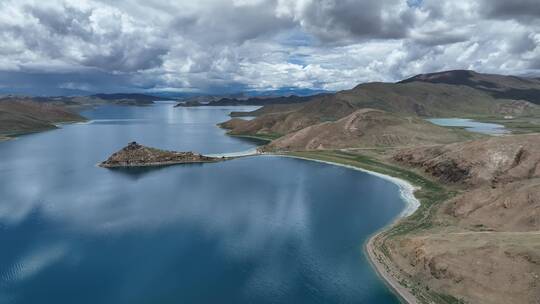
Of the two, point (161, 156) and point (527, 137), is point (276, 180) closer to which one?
point (161, 156)

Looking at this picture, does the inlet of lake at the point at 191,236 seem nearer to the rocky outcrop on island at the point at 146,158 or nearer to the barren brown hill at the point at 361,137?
the rocky outcrop on island at the point at 146,158

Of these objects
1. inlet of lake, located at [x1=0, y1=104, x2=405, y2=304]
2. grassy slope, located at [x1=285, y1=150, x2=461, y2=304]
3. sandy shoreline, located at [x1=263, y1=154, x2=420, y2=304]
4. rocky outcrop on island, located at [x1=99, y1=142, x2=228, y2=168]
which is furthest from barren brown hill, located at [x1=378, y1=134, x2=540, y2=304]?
rocky outcrop on island, located at [x1=99, y1=142, x2=228, y2=168]

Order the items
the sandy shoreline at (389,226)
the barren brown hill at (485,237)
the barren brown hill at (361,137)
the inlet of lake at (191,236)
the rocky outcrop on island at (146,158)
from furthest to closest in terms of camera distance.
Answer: the barren brown hill at (361,137) < the rocky outcrop on island at (146,158) < the inlet of lake at (191,236) < the sandy shoreline at (389,226) < the barren brown hill at (485,237)

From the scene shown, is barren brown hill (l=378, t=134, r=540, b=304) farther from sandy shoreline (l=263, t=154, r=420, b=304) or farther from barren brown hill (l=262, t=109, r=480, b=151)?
barren brown hill (l=262, t=109, r=480, b=151)

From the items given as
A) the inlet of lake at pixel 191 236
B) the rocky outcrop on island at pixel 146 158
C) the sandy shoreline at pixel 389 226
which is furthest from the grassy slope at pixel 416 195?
the rocky outcrop on island at pixel 146 158

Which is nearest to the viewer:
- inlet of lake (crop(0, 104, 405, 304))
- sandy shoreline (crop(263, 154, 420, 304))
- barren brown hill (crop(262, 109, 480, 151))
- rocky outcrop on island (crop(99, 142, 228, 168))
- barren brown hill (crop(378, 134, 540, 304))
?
barren brown hill (crop(378, 134, 540, 304))

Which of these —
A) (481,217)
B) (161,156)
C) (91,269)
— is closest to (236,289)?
(91,269)
